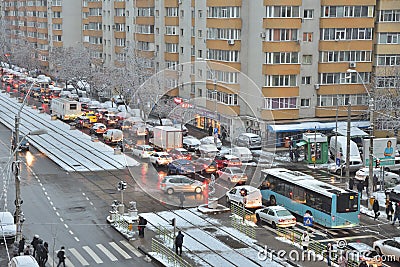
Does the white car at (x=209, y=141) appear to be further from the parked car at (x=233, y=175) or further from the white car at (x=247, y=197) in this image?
the white car at (x=247, y=197)

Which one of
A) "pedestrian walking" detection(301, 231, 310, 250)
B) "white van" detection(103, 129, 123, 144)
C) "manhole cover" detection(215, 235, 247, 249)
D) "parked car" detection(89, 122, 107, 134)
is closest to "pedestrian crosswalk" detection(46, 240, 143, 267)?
"manhole cover" detection(215, 235, 247, 249)

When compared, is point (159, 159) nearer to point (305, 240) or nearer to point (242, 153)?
point (242, 153)

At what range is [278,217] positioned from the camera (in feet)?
122

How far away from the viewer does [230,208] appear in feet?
136

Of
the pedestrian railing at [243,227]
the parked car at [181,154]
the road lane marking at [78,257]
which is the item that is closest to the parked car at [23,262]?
the road lane marking at [78,257]

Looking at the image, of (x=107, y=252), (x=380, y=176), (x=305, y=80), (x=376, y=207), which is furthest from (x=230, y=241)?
(x=305, y=80)

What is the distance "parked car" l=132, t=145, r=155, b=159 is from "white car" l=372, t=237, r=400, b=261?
73.7 feet

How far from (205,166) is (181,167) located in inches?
152

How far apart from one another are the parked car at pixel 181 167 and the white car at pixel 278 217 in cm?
1086

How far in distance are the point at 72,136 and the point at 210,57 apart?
1726 centimetres

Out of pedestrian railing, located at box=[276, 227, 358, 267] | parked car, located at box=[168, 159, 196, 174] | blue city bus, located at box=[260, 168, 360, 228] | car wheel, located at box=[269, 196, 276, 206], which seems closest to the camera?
pedestrian railing, located at box=[276, 227, 358, 267]

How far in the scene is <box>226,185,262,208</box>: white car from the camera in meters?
41.6

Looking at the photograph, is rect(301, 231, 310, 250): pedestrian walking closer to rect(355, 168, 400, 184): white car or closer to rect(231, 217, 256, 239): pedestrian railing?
rect(231, 217, 256, 239): pedestrian railing

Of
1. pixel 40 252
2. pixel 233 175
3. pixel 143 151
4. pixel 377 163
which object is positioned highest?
pixel 143 151
